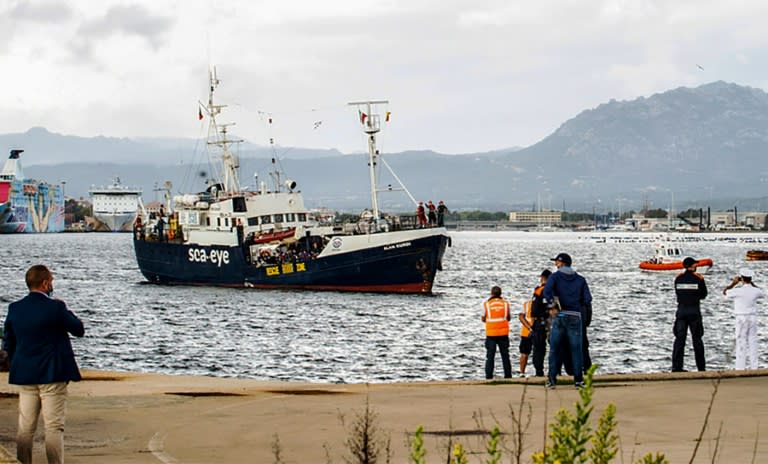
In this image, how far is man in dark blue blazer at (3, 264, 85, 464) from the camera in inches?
364

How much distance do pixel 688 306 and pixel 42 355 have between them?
Answer: 35.1 feet

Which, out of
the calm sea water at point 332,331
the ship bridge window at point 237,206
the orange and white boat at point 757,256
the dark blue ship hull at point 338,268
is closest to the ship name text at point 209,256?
the dark blue ship hull at point 338,268

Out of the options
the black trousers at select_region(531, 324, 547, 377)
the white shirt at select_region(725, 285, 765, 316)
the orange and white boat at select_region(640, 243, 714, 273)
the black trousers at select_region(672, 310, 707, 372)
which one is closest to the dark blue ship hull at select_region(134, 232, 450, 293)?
the orange and white boat at select_region(640, 243, 714, 273)

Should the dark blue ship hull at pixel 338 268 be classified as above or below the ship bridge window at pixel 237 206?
below

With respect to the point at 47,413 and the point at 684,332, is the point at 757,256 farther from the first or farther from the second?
the point at 47,413

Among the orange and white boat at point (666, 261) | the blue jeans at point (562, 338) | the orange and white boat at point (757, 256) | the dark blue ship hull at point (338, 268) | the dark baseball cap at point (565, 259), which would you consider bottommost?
the orange and white boat at point (757, 256)

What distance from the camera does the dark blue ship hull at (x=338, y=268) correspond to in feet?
184

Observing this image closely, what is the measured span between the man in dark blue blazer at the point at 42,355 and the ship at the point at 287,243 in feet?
146

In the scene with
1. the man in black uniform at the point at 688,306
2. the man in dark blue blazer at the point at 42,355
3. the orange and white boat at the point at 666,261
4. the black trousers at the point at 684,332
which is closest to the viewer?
the man in dark blue blazer at the point at 42,355

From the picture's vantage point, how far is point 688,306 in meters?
17.3

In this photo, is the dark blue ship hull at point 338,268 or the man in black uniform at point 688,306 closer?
the man in black uniform at point 688,306

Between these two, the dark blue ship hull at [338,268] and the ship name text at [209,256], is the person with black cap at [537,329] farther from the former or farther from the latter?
the ship name text at [209,256]

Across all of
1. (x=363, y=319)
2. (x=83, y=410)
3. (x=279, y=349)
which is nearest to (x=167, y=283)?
(x=363, y=319)

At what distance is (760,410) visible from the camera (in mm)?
12594
